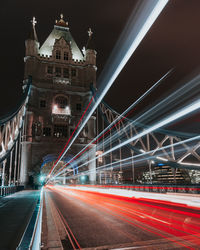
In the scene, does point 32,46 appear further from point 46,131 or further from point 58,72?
point 46,131

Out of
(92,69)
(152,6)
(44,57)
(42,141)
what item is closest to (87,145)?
(42,141)

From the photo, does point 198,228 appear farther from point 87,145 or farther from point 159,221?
point 87,145

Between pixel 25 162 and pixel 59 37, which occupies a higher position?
pixel 59 37

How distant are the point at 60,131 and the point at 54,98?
693cm

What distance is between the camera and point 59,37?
5716cm

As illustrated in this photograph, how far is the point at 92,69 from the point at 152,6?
4179 cm

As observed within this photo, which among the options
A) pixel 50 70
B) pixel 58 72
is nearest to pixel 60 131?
pixel 58 72

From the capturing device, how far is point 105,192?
24984 mm

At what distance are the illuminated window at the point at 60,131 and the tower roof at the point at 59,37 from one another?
17.6 meters

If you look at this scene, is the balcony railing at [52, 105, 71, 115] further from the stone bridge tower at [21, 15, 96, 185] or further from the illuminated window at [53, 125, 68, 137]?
the illuminated window at [53, 125, 68, 137]

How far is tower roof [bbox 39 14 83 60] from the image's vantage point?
53.6 metres

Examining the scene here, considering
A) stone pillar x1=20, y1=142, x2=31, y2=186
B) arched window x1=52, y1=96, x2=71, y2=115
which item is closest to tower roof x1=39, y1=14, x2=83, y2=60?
arched window x1=52, y1=96, x2=71, y2=115

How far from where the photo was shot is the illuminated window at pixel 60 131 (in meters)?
46.5

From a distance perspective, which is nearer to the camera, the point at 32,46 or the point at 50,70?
the point at 32,46
